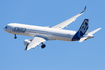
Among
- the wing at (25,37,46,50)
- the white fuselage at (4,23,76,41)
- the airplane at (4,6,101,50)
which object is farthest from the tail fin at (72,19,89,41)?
the wing at (25,37,46,50)

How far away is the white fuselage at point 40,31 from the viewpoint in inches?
3873

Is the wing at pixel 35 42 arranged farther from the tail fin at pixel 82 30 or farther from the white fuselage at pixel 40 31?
the tail fin at pixel 82 30

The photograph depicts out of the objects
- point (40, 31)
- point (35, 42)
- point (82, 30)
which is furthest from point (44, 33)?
point (82, 30)

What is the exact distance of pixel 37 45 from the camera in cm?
9475

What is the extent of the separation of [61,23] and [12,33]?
767 inches

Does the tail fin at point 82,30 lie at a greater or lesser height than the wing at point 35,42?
greater

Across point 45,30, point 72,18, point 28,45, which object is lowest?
point 28,45

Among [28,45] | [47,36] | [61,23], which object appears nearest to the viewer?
[28,45]

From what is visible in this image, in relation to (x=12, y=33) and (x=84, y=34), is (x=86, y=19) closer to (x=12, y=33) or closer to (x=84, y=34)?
(x=84, y=34)

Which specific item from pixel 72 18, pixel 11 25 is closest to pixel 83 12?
pixel 72 18

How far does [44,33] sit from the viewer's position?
10062 cm

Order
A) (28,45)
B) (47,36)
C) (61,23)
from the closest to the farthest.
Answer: (28,45) < (47,36) < (61,23)

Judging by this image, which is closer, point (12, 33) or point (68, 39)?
point (68, 39)

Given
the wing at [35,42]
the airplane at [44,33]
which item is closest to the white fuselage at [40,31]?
the airplane at [44,33]
